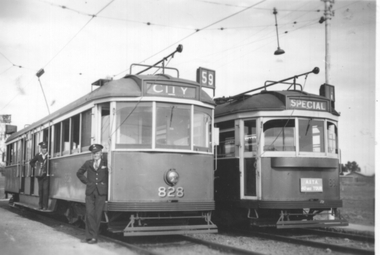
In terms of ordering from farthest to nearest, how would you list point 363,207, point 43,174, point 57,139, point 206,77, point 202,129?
1. point 363,207
2. point 43,174
3. point 57,139
4. point 206,77
5. point 202,129

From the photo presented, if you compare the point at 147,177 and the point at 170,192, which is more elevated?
the point at 147,177

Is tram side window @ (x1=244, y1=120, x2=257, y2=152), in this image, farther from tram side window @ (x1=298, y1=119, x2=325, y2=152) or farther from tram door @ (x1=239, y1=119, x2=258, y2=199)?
tram side window @ (x1=298, y1=119, x2=325, y2=152)

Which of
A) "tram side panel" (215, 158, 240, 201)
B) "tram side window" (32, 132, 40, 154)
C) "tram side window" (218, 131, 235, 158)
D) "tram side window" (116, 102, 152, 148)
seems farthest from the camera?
"tram side window" (32, 132, 40, 154)

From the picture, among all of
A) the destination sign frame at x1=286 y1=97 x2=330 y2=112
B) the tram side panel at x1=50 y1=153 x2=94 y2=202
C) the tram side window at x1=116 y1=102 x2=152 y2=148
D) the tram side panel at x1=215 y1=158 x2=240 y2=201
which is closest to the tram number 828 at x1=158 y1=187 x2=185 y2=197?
the tram side window at x1=116 y1=102 x2=152 y2=148

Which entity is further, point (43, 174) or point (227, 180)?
point (43, 174)

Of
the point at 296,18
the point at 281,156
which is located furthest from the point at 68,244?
the point at 296,18

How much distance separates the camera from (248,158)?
33.3ft

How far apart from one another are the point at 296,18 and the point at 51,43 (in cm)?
606

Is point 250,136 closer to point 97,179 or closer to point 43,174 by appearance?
point 97,179

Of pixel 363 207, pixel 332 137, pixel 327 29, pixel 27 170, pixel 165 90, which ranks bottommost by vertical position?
pixel 363 207

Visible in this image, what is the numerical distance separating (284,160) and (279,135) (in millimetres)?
601

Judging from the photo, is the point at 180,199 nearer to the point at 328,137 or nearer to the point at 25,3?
the point at 328,137

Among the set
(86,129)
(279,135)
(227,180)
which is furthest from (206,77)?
(227,180)

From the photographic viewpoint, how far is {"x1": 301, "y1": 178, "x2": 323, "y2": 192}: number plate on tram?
9.63m
